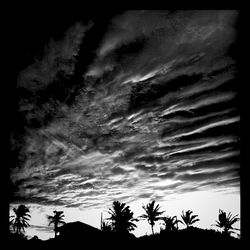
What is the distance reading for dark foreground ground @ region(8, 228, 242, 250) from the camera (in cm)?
1900

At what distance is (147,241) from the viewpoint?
21.4 meters

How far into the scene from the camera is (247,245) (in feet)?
3.80

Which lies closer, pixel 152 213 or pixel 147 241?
pixel 147 241

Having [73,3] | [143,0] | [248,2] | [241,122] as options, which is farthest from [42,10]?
[241,122]

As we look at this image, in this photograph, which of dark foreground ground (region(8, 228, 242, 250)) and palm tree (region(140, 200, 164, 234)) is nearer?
dark foreground ground (region(8, 228, 242, 250))

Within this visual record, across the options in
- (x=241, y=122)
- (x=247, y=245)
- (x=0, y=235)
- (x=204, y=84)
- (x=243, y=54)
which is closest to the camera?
(x=0, y=235)

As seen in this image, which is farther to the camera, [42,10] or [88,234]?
[88,234]

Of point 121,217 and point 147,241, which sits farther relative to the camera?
point 121,217

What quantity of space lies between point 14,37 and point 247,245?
178cm

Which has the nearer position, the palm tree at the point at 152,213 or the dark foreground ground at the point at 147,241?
the dark foreground ground at the point at 147,241

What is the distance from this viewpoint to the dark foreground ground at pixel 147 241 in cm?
1900

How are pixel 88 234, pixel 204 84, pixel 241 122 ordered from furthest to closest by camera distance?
pixel 88 234 → pixel 204 84 → pixel 241 122

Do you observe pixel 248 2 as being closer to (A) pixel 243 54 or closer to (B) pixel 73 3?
(A) pixel 243 54

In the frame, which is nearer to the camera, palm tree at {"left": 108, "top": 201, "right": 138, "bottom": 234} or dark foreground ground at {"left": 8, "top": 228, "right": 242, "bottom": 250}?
dark foreground ground at {"left": 8, "top": 228, "right": 242, "bottom": 250}
